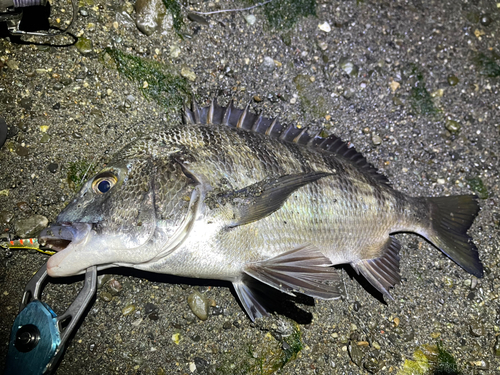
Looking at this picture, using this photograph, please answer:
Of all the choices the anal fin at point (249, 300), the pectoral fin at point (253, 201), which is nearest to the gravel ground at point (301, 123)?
the anal fin at point (249, 300)

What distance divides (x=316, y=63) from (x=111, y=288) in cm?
253

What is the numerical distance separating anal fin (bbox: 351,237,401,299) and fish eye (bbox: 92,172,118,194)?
6.06ft

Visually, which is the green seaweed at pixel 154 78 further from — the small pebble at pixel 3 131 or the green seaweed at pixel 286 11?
the green seaweed at pixel 286 11

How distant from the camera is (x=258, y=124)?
264 cm

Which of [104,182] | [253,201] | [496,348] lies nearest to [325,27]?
[253,201]

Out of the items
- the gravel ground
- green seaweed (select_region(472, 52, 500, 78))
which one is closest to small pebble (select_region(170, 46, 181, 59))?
the gravel ground

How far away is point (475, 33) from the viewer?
3496 mm

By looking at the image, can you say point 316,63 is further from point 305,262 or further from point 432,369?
point 432,369

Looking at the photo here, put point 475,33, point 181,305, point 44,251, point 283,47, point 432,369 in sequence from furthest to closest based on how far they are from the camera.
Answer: point 475,33
point 283,47
point 432,369
point 181,305
point 44,251

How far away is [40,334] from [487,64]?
439cm

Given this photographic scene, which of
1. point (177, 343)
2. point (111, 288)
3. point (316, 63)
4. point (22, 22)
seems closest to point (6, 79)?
point (22, 22)

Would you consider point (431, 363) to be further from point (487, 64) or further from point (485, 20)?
point (485, 20)

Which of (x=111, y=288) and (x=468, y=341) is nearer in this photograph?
(x=111, y=288)

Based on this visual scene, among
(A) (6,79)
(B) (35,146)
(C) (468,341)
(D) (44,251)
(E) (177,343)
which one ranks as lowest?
(E) (177,343)
